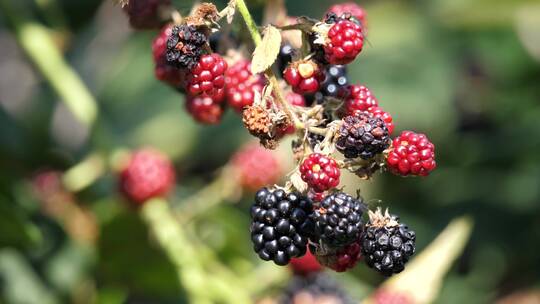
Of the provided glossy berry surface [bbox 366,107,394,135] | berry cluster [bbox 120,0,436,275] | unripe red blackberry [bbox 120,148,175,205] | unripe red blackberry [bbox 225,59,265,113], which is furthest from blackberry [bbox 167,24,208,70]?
unripe red blackberry [bbox 120,148,175,205]

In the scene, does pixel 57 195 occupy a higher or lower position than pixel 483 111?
higher

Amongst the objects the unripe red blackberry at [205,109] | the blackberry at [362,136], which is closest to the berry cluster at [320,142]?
the blackberry at [362,136]

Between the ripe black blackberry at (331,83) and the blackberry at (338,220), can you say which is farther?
the ripe black blackberry at (331,83)

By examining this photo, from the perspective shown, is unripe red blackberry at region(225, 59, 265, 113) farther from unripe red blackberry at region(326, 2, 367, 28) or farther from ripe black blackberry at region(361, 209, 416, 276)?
ripe black blackberry at region(361, 209, 416, 276)

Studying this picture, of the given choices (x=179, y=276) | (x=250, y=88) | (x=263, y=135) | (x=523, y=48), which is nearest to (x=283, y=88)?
(x=250, y=88)

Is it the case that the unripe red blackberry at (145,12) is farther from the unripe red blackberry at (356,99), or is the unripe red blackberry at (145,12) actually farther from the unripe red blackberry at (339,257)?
the unripe red blackberry at (339,257)

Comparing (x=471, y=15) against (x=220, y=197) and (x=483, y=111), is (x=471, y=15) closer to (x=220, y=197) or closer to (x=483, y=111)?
(x=483, y=111)

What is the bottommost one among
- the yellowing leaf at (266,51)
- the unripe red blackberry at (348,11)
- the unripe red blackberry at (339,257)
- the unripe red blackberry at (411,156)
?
the unripe red blackberry at (339,257)

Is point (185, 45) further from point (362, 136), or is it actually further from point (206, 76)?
point (362, 136)
